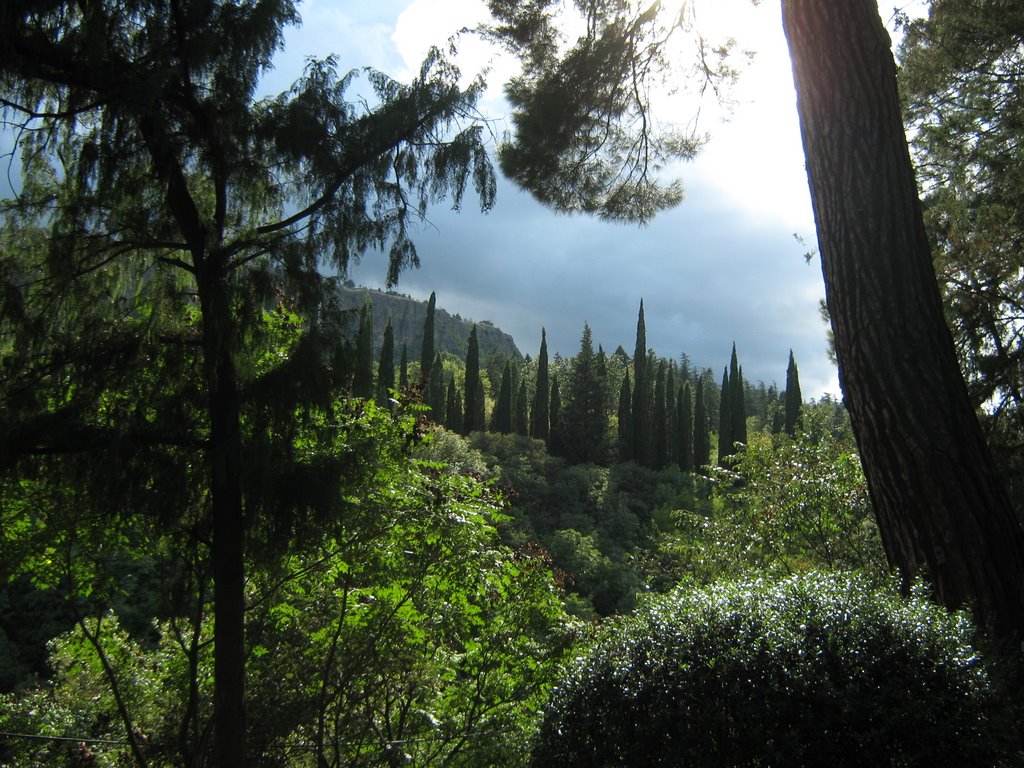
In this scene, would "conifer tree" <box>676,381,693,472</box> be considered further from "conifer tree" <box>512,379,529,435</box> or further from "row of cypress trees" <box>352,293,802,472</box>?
"conifer tree" <box>512,379,529,435</box>

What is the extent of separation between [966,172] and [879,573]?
4.98 metres

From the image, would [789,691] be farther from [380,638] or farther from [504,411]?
[504,411]

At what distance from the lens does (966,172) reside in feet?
22.8

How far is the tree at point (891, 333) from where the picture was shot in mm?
3115

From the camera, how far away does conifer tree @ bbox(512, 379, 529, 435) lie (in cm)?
4491

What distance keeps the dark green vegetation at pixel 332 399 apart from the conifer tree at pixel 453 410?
38.1 m

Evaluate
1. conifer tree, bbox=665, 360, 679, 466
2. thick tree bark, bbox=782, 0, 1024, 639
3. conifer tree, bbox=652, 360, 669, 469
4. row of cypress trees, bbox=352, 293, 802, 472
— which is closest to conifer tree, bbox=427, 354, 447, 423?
row of cypress trees, bbox=352, 293, 802, 472

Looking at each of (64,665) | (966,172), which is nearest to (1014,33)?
(966,172)

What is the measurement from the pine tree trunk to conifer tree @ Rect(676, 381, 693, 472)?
40.7 metres

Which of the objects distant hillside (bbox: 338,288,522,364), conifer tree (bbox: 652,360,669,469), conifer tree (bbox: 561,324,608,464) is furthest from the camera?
distant hillside (bbox: 338,288,522,364)

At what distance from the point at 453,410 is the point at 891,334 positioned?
4173cm

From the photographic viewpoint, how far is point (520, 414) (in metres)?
45.1

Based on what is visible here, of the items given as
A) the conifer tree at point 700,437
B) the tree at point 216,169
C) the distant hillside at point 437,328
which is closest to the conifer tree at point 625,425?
the conifer tree at point 700,437

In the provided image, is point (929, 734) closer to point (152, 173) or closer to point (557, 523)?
point (152, 173)
